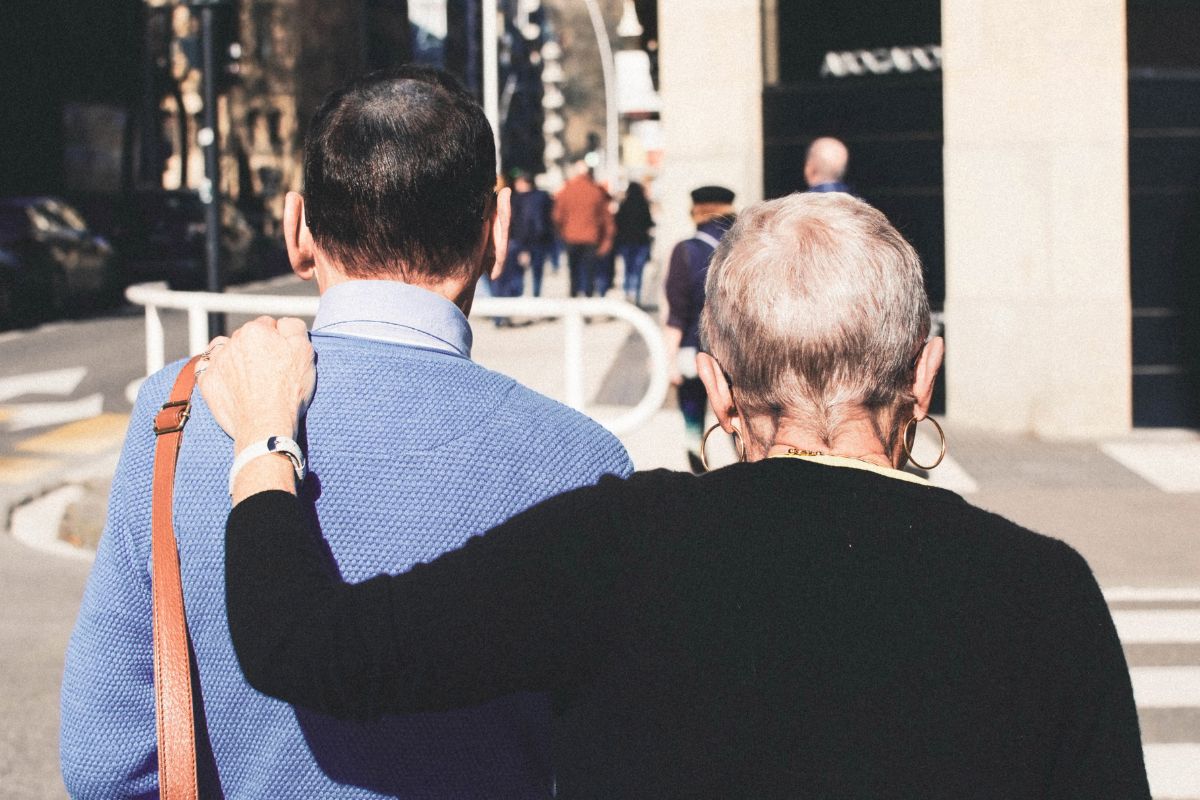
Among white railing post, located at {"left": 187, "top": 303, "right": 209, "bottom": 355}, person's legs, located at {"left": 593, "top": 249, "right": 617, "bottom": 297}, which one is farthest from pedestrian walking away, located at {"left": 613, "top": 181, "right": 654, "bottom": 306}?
white railing post, located at {"left": 187, "top": 303, "right": 209, "bottom": 355}

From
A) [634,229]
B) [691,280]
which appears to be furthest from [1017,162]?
[634,229]

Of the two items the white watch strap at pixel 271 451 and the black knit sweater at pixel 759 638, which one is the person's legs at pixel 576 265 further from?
the black knit sweater at pixel 759 638

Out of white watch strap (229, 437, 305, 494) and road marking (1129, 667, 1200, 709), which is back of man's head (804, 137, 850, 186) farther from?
white watch strap (229, 437, 305, 494)

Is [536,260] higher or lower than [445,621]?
higher

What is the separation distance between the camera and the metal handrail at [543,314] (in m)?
6.90

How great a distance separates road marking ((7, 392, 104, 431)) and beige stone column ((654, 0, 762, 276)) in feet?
16.8

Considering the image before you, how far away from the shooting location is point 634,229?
22.5 meters

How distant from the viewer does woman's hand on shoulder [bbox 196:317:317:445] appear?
1852 millimetres

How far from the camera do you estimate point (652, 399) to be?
727 cm

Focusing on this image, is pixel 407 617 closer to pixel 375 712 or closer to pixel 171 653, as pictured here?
pixel 375 712

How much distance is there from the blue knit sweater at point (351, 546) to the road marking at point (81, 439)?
10.1 metres

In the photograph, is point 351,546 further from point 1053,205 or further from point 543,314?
point 1053,205

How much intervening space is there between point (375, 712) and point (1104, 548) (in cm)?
699

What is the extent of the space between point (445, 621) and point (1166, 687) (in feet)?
16.3
